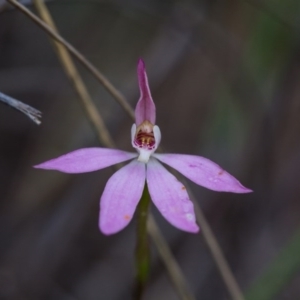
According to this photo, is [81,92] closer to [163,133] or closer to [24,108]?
[24,108]

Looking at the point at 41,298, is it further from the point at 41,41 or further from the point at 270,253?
the point at 41,41

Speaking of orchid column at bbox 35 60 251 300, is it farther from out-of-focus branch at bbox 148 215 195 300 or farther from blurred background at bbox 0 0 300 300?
blurred background at bbox 0 0 300 300

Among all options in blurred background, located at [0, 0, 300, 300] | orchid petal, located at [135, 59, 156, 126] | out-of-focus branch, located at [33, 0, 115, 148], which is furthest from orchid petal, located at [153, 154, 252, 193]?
blurred background, located at [0, 0, 300, 300]

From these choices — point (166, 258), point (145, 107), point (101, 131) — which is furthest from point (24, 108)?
point (166, 258)

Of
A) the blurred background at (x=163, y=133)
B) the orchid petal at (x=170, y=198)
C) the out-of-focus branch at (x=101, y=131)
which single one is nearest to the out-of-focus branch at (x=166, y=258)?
the out-of-focus branch at (x=101, y=131)

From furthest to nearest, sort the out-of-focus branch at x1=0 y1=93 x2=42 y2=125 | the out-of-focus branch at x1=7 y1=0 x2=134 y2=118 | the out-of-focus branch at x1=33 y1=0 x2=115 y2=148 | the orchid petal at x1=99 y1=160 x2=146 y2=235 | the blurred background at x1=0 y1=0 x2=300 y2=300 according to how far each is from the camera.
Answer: the blurred background at x1=0 y1=0 x2=300 y2=300 < the out-of-focus branch at x1=33 y1=0 x2=115 y2=148 < the out-of-focus branch at x1=7 y1=0 x2=134 y2=118 < the out-of-focus branch at x1=0 y1=93 x2=42 y2=125 < the orchid petal at x1=99 y1=160 x2=146 y2=235

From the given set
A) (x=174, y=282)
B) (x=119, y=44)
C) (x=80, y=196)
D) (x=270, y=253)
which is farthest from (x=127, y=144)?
(x=174, y=282)
